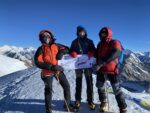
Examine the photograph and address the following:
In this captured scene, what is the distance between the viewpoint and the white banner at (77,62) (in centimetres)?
1305

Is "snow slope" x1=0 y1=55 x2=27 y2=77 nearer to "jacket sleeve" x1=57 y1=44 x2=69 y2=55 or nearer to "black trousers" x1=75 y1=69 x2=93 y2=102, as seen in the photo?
"black trousers" x1=75 y1=69 x2=93 y2=102

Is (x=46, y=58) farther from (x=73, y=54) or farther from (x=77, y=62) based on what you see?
(x=77, y=62)

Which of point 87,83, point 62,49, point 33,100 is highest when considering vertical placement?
point 62,49

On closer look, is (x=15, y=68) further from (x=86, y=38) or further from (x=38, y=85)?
(x=86, y=38)

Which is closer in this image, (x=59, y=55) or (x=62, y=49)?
(x=59, y=55)

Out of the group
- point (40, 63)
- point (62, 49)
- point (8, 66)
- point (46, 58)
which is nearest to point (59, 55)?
point (62, 49)

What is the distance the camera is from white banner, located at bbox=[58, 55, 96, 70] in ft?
42.8

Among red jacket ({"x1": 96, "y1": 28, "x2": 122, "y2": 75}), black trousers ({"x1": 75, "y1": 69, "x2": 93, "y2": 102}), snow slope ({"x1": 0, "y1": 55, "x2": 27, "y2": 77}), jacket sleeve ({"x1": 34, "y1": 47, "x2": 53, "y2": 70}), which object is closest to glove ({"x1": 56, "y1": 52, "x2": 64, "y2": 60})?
jacket sleeve ({"x1": 34, "y1": 47, "x2": 53, "y2": 70})

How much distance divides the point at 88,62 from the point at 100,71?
1.16 meters

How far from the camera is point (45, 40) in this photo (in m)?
11.9

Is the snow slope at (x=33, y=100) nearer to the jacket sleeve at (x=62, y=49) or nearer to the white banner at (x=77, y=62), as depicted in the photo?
the white banner at (x=77, y=62)

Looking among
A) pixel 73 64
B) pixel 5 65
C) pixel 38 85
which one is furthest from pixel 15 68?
pixel 73 64

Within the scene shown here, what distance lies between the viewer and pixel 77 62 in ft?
43.9

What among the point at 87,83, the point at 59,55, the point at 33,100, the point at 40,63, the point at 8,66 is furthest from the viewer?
the point at 8,66
